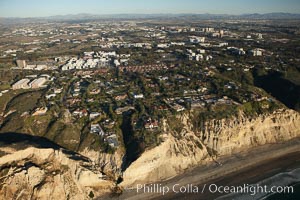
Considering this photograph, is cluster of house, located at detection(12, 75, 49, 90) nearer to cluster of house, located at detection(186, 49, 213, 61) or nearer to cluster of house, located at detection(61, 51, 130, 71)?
cluster of house, located at detection(61, 51, 130, 71)

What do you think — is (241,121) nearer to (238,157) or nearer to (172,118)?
(238,157)

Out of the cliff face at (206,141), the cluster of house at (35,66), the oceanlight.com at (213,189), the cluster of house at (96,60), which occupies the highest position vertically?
the cluster of house at (96,60)

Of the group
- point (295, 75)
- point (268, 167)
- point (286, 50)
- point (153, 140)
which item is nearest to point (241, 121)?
point (268, 167)

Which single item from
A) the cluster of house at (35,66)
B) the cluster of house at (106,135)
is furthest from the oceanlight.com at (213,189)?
the cluster of house at (35,66)

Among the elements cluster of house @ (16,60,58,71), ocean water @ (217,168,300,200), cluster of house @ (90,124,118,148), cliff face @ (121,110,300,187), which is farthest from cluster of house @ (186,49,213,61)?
ocean water @ (217,168,300,200)

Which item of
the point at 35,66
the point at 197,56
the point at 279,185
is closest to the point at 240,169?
the point at 279,185

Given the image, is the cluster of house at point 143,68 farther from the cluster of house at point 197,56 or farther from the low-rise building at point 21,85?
the low-rise building at point 21,85
